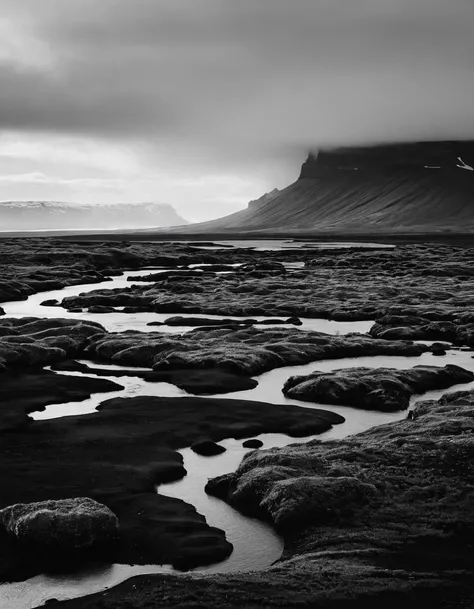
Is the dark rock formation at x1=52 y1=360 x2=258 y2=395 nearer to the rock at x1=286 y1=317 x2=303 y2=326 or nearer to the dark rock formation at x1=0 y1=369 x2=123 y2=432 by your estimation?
the dark rock formation at x1=0 y1=369 x2=123 y2=432

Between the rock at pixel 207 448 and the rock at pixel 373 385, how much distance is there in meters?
5.81

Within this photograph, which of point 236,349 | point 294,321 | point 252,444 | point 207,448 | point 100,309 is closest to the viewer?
point 207,448

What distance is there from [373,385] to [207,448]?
777 cm

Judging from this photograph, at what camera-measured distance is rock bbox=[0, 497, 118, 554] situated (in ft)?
41.8

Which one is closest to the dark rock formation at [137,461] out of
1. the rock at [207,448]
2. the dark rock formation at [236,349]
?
the rock at [207,448]

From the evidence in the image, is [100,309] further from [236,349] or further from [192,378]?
[192,378]

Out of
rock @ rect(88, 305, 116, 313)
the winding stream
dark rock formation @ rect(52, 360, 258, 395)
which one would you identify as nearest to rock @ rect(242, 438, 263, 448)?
the winding stream

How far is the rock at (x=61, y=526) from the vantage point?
12.8 meters

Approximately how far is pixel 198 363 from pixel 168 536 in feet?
50.9

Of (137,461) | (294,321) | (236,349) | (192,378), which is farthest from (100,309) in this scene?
(137,461)

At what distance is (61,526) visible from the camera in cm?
1288

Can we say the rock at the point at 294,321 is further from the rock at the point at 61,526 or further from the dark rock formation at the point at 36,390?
the rock at the point at 61,526

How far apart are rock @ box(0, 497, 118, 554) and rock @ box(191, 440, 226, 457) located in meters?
5.10

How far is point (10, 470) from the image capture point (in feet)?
54.1
